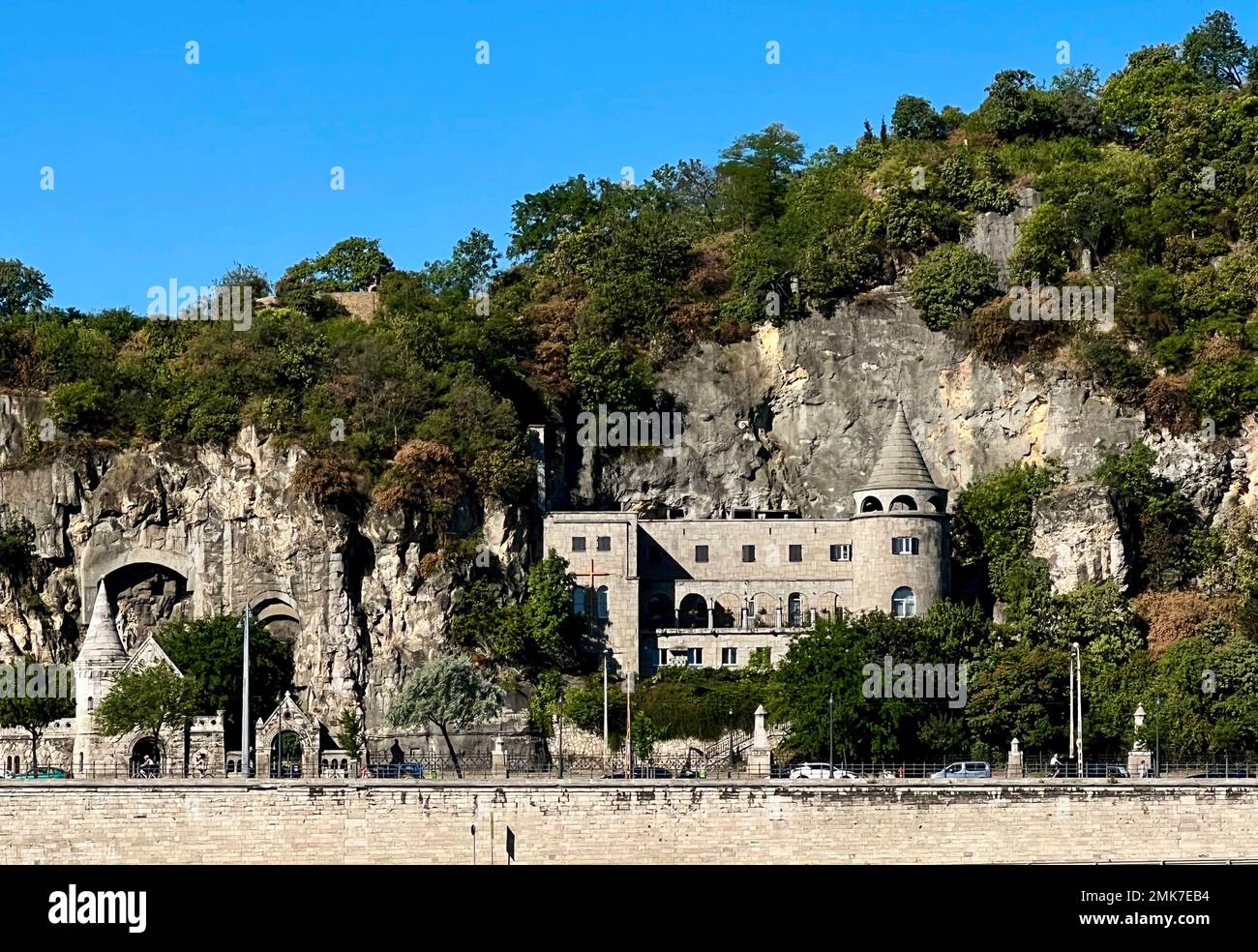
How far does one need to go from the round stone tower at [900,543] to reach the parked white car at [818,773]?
565 inches

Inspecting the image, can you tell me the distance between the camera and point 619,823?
276 ft

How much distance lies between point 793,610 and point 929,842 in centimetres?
2802

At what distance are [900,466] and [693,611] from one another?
10722 mm

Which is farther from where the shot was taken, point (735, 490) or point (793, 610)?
point (735, 490)

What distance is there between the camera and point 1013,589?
109m

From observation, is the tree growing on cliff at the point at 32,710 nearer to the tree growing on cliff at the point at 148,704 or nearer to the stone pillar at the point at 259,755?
the tree growing on cliff at the point at 148,704

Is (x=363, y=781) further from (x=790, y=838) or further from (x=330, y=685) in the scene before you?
(x=330, y=685)

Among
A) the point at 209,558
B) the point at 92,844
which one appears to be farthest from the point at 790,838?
the point at 209,558

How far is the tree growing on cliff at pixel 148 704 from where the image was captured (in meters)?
96.3

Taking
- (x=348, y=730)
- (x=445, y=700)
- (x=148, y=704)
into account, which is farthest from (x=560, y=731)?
(x=148, y=704)

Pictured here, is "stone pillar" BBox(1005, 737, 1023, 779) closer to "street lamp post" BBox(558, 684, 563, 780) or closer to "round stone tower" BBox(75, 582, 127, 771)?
"street lamp post" BBox(558, 684, 563, 780)

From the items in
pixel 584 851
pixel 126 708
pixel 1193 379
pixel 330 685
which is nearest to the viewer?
pixel 584 851

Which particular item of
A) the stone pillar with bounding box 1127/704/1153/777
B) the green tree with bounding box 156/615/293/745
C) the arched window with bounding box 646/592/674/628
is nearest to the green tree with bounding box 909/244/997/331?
the arched window with bounding box 646/592/674/628

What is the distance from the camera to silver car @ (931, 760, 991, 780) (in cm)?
8962
